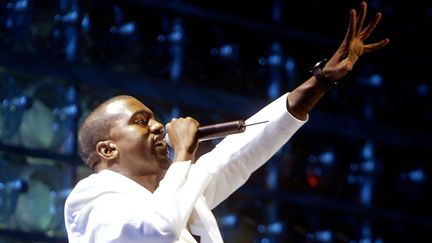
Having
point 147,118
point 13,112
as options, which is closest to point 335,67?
point 147,118

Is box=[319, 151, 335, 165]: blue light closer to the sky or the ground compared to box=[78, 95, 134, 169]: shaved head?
closer to the sky

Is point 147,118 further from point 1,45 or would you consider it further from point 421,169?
point 421,169

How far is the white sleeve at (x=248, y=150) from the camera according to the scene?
11.1ft

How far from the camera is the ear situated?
3.29m

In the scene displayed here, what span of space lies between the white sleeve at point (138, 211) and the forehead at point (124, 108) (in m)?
0.32

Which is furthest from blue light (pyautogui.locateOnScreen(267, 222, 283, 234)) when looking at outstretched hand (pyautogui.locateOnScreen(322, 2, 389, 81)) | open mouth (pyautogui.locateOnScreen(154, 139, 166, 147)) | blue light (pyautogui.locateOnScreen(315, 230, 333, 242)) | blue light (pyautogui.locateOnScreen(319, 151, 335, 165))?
open mouth (pyautogui.locateOnScreen(154, 139, 166, 147))

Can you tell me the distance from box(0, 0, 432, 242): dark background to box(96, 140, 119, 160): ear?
222 centimetres

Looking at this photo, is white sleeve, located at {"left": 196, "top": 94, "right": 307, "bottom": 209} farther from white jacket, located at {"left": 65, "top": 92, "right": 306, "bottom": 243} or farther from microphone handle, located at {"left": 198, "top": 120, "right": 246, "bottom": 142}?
microphone handle, located at {"left": 198, "top": 120, "right": 246, "bottom": 142}

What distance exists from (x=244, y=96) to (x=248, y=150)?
285 cm

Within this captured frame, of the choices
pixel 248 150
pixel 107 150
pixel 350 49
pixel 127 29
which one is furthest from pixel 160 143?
pixel 127 29

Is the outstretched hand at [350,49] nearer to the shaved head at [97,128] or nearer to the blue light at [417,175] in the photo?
the shaved head at [97,128]

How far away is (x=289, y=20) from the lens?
657cm

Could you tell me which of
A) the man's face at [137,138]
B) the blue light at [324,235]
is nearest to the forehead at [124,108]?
the man's face at [137,138]

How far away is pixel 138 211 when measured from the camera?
2.97 meters
